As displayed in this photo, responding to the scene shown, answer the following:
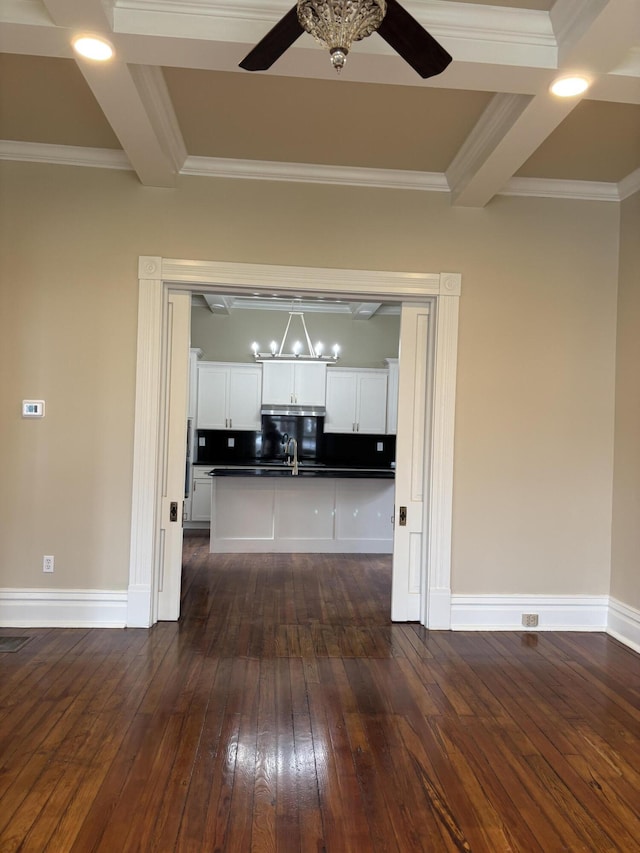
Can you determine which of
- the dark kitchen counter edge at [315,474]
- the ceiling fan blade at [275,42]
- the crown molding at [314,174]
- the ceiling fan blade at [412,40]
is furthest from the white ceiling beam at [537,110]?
the dark kitchen counter edge at [315,474]

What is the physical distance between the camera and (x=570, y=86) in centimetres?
267

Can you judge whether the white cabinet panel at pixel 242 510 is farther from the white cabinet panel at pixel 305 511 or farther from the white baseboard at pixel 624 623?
the white baseboard at pixel 624 623

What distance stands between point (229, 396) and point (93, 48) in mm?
6089

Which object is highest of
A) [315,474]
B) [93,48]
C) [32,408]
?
[93,48]

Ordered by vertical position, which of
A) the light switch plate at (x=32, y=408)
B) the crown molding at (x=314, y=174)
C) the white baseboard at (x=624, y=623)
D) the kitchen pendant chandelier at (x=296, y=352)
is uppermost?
the crown molding at (x=314, y=174)

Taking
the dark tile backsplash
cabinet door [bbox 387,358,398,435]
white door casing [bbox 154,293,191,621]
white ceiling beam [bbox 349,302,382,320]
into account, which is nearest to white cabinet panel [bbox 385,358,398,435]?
cabinet door [bbox 387,358,398,435]

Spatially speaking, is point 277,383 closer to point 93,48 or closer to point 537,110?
point 537,110

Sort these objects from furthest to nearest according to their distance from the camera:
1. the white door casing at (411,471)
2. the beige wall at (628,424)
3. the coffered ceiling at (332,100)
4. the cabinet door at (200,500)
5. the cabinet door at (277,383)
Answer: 1. the cabinet door at (277,383)
2. the cabinet door at (200,500)
3. the white door casing at (411,471)
4. the beige wall at (628,424)
5. the coffered ceiling at (332,100)

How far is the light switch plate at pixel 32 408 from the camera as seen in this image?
3816 mm

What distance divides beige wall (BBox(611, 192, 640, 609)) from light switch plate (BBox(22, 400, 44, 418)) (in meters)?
3.95

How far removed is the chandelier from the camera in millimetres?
1631

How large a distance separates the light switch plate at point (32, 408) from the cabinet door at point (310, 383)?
4906 millimetres

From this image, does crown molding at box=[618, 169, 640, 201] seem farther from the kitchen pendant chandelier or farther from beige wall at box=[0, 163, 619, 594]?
the kitchen pendant chandelier

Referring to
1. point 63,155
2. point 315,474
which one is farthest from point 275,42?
point 315,474
